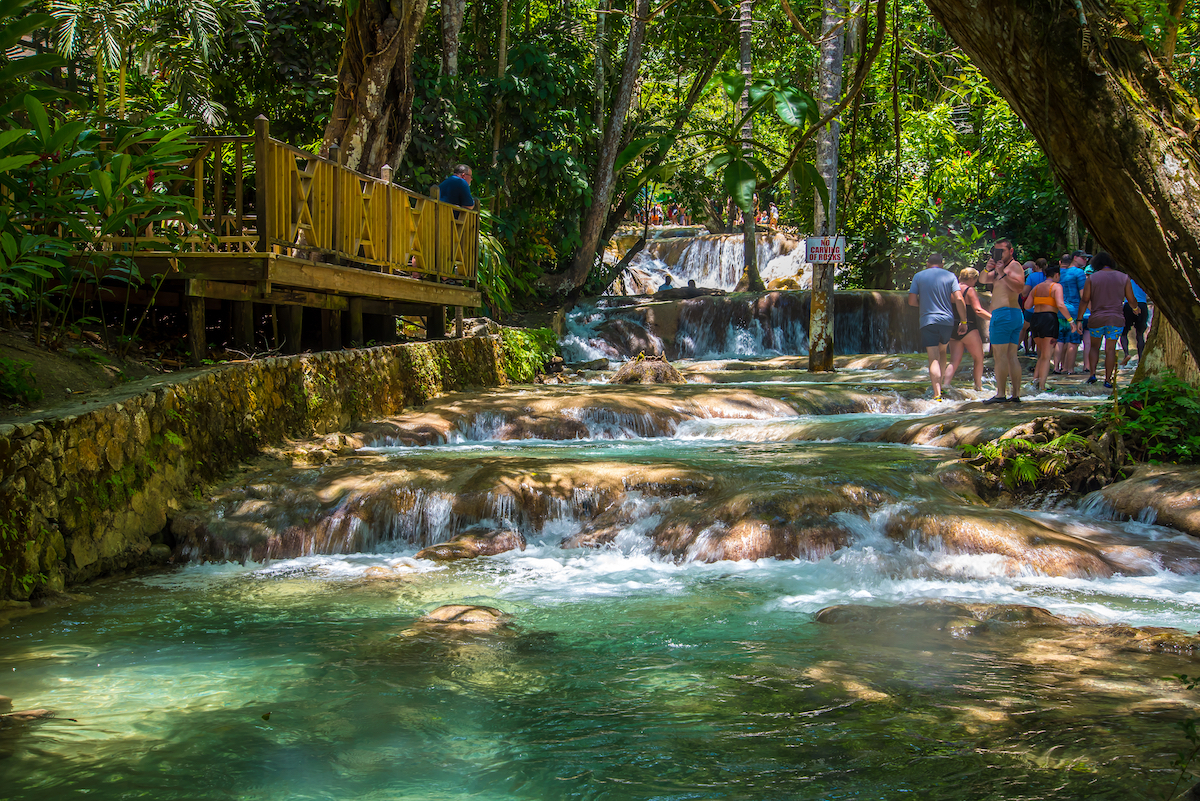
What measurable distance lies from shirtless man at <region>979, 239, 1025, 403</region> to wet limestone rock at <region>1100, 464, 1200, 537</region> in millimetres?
2734

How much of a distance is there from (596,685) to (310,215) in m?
6.43

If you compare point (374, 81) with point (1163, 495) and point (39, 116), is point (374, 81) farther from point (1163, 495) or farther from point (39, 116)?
point (1163, 495)

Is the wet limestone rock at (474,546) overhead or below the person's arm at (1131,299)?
below

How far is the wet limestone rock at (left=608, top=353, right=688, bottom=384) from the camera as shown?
15797 millimetres

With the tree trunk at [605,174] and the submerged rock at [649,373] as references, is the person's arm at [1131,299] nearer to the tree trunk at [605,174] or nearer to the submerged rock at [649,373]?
the submerged rock at [649,373]

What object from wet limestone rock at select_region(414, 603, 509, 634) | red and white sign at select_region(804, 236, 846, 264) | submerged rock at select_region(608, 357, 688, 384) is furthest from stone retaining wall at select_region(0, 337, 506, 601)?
red and white sign at select_region(804, 236, 846, 264)

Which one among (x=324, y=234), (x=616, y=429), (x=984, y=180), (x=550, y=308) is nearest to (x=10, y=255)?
(x=324, y=234)

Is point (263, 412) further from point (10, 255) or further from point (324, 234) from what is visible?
point (10, 255)

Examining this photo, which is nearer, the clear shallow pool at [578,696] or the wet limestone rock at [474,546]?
the clear shallow pool at [578,696]

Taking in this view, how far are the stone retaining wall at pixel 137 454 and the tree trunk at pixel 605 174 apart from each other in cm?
1304

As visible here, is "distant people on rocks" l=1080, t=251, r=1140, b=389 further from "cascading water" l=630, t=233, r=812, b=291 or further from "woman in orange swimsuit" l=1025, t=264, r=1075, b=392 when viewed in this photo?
"cascading water" l=630, t=233, r=812, b=291

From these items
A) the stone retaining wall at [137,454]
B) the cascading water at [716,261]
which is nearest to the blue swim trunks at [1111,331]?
the stone retaining wall at [137,454]

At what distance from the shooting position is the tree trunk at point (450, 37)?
60.7 ft

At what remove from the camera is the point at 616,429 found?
11352 millimetres
